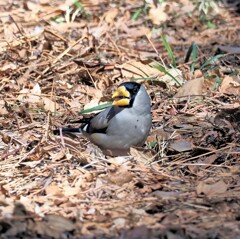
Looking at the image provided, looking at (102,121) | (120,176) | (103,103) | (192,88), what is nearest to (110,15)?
(103,103)

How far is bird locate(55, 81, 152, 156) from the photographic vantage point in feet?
16.6

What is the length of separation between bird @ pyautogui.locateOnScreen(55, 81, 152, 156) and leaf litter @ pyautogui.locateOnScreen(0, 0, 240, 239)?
0.58 feet

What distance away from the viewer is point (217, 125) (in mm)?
5332

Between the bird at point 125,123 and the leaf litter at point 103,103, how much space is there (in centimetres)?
18

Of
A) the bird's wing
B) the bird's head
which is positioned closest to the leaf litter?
the bird's wing

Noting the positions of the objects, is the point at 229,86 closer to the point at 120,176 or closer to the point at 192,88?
the point at 192,88

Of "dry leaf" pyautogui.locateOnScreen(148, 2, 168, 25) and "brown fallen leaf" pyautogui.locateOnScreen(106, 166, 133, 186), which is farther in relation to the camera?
"dry leaf" pyautogui.locateOnScreen(148, 2, 168, 25)

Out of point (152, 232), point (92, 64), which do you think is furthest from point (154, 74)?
point (152, 232)

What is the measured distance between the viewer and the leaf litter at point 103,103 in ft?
12.8

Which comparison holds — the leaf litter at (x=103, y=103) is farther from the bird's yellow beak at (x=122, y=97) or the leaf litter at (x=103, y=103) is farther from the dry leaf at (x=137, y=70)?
the bird's yellow beak at (x=122, y=97)

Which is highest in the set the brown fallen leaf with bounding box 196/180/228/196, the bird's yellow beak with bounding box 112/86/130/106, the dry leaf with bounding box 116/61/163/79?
the bird's yellow beak with bounding box 112/86/130/106

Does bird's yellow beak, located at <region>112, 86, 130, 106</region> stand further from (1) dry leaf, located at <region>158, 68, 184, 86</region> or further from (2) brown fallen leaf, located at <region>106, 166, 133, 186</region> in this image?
(1) dry leaf, located at <region>158, 68, 184, 86</region>

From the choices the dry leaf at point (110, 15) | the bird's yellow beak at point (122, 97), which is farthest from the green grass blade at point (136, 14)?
the bird's yellow beak at point (122, 97)

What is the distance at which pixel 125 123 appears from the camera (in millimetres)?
5094
